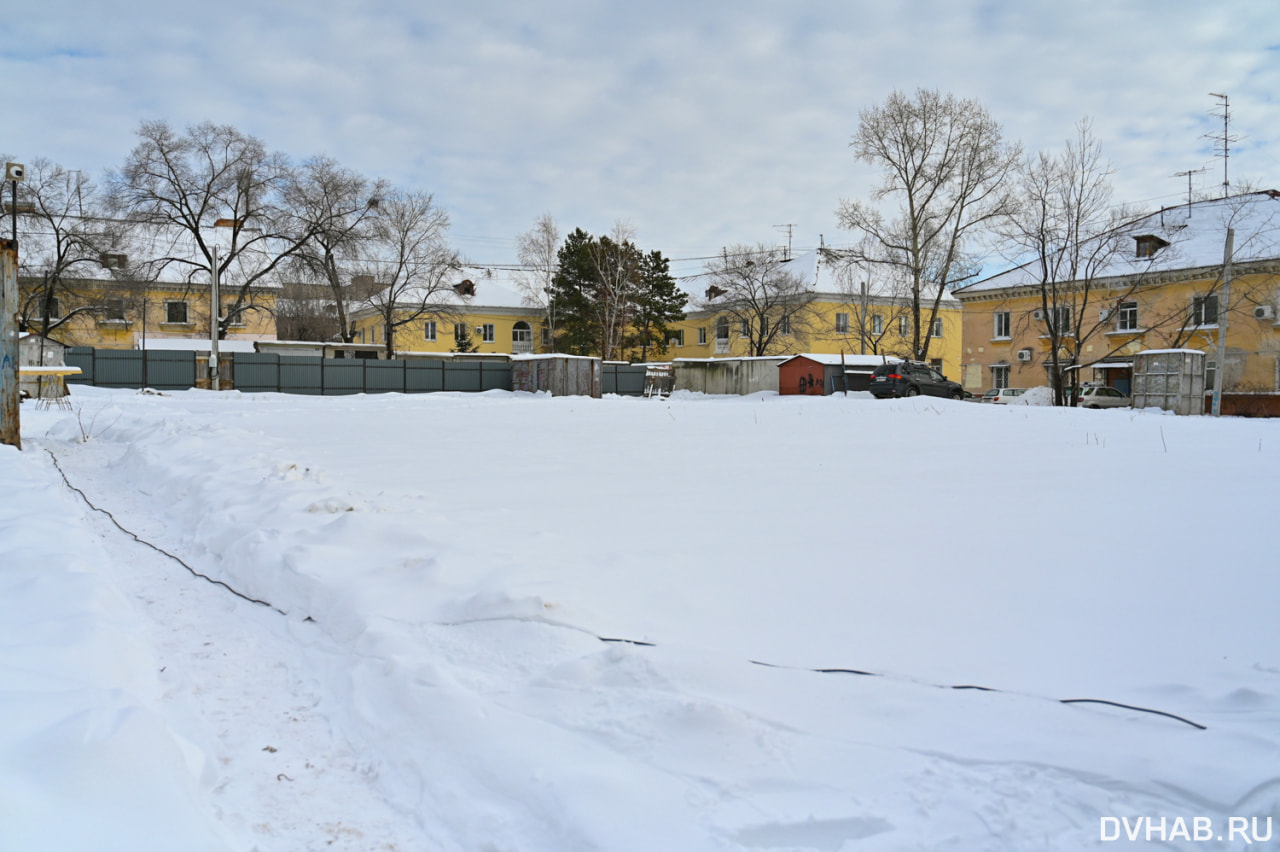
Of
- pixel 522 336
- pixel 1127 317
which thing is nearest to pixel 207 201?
pixel 522 336

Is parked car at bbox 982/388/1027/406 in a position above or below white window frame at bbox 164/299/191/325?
below

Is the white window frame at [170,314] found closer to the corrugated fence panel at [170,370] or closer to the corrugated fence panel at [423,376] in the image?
the corrugated fence panel at [170,370]

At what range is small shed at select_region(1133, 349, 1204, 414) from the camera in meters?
22.8

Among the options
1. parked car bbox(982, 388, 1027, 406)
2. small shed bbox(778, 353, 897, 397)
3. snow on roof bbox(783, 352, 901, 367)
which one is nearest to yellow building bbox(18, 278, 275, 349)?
small shed bbox(778, 353, 897, 397)

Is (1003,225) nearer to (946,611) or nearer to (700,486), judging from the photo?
(700,486)

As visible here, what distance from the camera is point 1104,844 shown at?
81.3 inches

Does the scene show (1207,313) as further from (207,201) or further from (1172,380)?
(207,201)

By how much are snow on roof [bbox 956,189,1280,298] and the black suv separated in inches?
472

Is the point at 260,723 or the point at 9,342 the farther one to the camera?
the point at 9,342

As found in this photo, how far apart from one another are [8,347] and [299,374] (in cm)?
2329

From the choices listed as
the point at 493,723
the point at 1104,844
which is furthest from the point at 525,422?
the point at 1104,844

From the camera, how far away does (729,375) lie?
3819cm

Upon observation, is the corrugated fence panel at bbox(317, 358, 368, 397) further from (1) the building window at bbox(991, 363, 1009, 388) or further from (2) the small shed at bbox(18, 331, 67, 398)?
(1) the building window at bbox(991, 363, 1009, 388)

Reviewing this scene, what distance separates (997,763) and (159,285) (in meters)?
46.9
